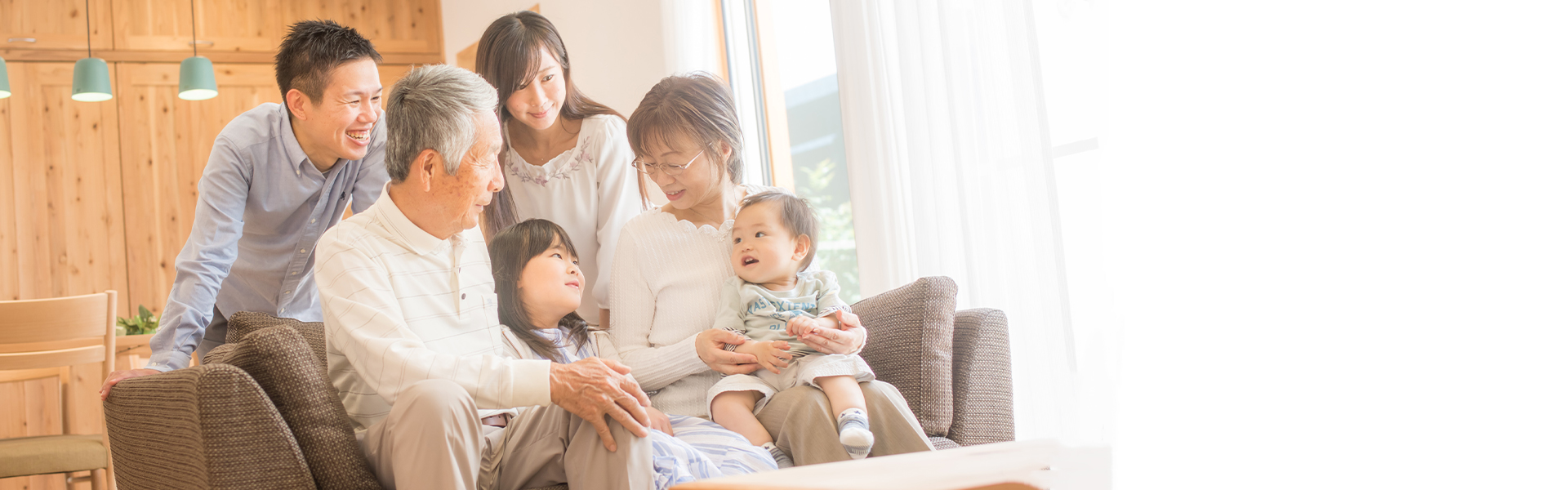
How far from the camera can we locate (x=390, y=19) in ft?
19.6

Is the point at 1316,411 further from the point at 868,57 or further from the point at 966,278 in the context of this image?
the point at 868,57

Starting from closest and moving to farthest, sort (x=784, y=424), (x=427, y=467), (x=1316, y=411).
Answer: (x=427, y=467)
(x=784, y=424)
(x=1316, y=411)

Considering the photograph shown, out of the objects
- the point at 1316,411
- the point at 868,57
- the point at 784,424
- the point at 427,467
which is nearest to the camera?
the point at 427,467

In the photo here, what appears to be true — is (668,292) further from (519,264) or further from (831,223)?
(831,223)

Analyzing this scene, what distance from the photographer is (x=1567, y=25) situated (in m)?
1.52

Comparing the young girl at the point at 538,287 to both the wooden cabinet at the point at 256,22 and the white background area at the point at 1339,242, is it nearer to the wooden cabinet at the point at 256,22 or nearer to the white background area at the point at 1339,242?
the white background area at the point at 1339,242

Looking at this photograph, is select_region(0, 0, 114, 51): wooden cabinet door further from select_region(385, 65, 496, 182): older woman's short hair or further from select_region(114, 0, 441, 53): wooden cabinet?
select_region(385, 65, 496, 182): older woman's short hair

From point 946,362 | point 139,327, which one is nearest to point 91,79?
point 139,327

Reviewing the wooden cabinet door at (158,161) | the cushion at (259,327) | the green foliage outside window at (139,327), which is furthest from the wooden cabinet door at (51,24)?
the cushion at (259,327)

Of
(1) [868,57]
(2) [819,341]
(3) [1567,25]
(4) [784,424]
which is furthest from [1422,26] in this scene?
(1) [868,57]

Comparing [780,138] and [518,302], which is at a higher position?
[780,138]

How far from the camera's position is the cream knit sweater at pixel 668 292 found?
1.78m

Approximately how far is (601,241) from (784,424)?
2.43 ft

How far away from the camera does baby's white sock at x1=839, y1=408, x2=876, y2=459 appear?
1.50 m
